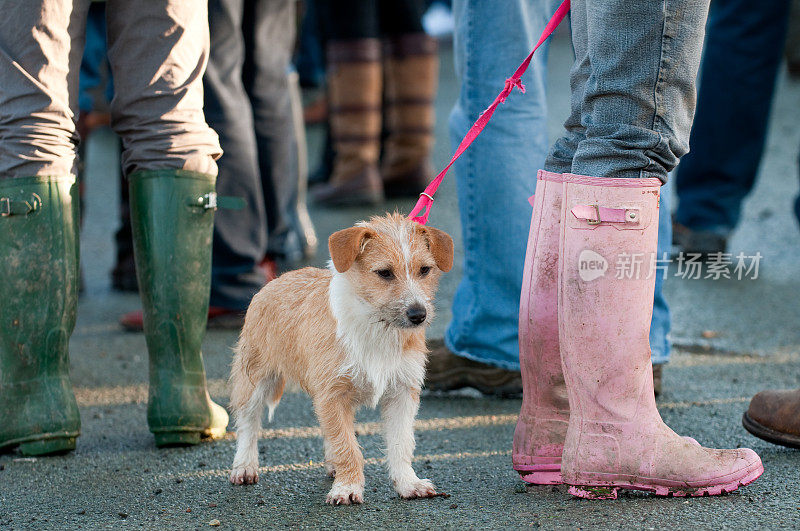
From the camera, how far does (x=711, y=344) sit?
164 inches

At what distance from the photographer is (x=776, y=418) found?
2.76 metres

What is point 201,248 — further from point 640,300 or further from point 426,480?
point 640,300

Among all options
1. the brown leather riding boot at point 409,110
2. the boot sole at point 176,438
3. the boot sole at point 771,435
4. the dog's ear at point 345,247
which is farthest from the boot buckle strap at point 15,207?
the brown leather riding boot at point 409,110

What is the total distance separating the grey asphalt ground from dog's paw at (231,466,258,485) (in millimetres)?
29

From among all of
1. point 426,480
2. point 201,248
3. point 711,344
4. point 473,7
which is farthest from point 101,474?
point 711,344

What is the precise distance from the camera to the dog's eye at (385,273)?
254 cm

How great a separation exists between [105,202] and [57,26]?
5.15m

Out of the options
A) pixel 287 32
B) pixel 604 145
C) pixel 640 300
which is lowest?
pixel 640 300

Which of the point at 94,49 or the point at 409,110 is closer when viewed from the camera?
the point at 94,49

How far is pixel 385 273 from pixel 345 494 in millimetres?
583

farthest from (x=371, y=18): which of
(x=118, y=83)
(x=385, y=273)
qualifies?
(x=385, y=273)

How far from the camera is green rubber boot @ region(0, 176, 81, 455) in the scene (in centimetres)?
276

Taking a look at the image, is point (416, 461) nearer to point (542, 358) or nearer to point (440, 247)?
point (542, 358)

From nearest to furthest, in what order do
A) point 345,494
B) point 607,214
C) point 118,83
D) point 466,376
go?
point 607,214 < point 345,494 < point 118,83 < point 466,376
